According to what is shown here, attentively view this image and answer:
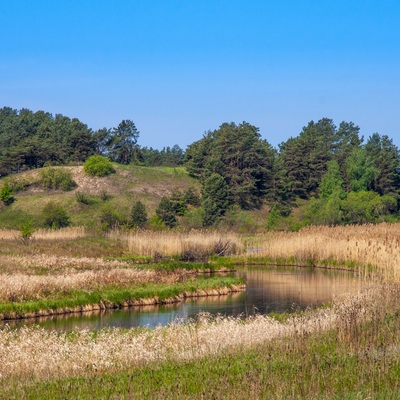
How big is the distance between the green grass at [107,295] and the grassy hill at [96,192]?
4046 cm

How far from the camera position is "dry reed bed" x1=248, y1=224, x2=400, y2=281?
115 feet

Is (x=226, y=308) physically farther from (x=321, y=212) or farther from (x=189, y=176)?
(x=189, y=176)

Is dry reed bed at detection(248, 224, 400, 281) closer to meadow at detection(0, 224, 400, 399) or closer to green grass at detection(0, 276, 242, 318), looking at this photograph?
meadow at detection(0, 224, 400, 399)

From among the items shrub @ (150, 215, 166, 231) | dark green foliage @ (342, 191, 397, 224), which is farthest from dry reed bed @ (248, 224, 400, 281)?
dark green foliage @ (342, 191, 397, 224)

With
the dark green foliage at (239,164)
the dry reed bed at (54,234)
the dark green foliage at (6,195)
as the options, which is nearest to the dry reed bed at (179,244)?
the dry reed bed at (54,234)

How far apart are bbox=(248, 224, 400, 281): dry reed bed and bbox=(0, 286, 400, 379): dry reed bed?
16325 millimetres

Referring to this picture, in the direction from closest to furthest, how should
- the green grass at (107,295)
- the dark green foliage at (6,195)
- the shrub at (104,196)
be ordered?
1. the green grass at (107,295)
2. the dark green foliage at (6,195)
3. the shrub at (104,196)

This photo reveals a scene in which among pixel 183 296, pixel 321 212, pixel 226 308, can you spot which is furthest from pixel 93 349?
pixel 321 212

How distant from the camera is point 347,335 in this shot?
12680mm

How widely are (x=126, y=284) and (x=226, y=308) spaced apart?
212 inches

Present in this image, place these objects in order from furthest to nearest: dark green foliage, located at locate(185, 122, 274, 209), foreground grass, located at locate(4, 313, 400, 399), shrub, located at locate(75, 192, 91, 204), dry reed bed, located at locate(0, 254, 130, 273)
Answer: dark green foliage, located at locate(185, 122, 274, 209), shrub, located at locate(75, 192, 91, 204), dry reed bed, located at locate(0, 254, 130, 273), foreground grass, located at locate(4, 313, 400, 399)

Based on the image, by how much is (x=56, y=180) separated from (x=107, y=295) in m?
61.4

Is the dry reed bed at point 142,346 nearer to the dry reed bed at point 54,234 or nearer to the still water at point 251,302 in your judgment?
the still water at point 251,302

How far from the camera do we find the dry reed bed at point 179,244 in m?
44.8
